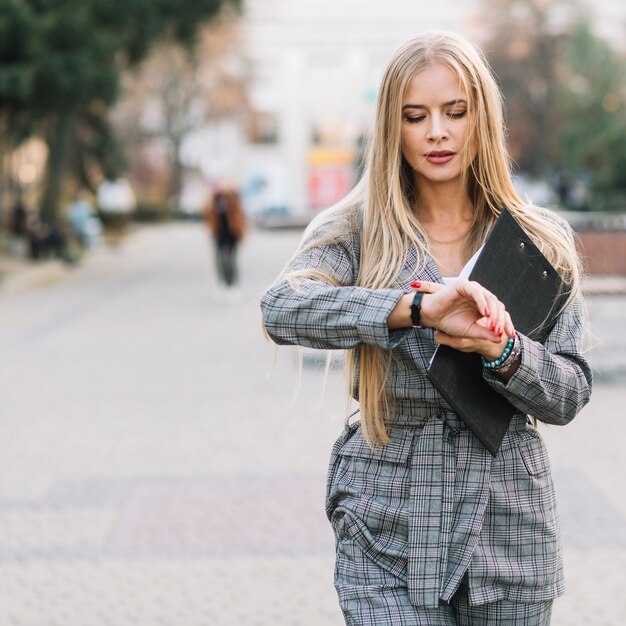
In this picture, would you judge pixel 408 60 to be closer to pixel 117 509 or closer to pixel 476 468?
pixel 476 468

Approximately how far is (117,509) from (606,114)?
40617 millimetres

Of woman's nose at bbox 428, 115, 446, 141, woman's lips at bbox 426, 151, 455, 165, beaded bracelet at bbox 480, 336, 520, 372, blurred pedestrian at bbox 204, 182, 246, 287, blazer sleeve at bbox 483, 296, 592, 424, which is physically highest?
woman's nose at bbox 428, 115, 446, 141

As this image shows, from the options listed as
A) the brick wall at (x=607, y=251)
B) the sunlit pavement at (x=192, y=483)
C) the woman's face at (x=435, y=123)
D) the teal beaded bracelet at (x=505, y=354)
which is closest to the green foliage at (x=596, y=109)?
the brick wall at (x=607, y=251)

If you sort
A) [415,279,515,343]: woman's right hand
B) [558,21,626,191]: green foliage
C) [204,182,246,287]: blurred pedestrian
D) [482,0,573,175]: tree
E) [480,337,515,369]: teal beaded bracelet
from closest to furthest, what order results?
[415,279,515,343]: woman's right hand → [480,337,515,369]: teal beaded bracelet → [204,182,246,287]: blurred pedestrian → [558,21,626,191]: green foliage → [482,0,573,175]: tree

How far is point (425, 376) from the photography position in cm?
236

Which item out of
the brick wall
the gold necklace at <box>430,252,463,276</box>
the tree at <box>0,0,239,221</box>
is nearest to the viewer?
the gold necklace at <box>430,252,463,276</box>

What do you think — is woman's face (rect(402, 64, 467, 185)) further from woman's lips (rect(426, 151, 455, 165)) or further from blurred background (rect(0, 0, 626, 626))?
blurred background (rect(0, 0, 626, 626))

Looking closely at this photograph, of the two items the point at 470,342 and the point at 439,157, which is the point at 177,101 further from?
the point at 470,342

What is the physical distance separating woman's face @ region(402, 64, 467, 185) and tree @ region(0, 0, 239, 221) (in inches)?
708

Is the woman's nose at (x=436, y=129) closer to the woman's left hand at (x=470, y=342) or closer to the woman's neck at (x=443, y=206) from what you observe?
the woman's neck at (x=443, y=206)

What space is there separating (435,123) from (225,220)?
576 inches

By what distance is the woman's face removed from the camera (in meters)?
2.37

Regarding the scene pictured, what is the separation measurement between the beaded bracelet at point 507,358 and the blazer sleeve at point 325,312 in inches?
6.9

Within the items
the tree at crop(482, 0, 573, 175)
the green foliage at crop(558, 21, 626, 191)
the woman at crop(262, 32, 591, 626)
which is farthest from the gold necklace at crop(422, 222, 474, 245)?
the tree at crop(482, 0, 573, 175)
